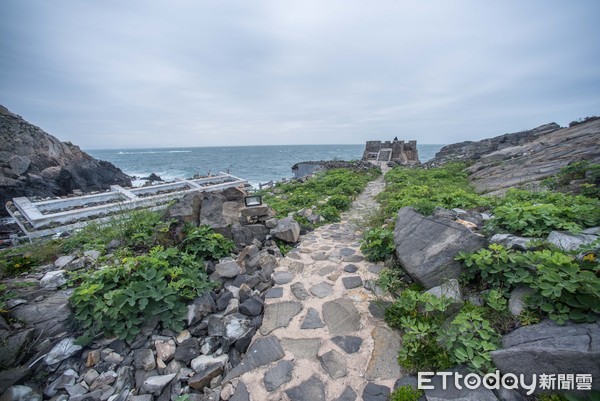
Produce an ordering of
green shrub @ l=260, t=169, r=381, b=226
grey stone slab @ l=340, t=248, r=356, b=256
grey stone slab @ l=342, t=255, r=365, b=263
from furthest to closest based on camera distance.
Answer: green shrub @ l=260, t=169, r=381, b=226, grey stone slab @ l=340, t=248, r=356, b=256, grey stone slab @ l=342, t=255, r=365, b=263

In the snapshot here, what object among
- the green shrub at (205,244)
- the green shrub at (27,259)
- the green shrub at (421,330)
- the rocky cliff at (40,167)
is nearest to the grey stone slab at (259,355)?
the green shrub at (421,330)

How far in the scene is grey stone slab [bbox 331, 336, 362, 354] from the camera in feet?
9.43

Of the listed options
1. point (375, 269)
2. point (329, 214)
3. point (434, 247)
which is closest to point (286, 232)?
point (375, 269)

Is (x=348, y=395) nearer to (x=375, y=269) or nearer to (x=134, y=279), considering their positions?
(x=375, y=269)

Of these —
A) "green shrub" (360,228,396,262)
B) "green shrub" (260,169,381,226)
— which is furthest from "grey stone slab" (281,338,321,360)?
"green shrub" (260,169,381,226)

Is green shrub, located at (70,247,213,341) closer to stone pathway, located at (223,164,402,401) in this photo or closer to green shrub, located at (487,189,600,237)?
stone pathway, located at (223,164,402,401)

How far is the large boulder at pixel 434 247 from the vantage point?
3236 millimetres

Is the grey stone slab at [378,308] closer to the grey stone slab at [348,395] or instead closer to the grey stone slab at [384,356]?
the grey stone slab at [384,356]

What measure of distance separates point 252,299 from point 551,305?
351 centimetres

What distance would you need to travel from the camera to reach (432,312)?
9.34 feet

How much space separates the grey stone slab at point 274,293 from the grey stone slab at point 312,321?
24.0 inches

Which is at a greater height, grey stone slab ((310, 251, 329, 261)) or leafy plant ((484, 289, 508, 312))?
leafy plant ((484, 289, 508, 312))

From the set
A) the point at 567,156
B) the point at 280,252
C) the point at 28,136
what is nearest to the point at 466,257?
the point at 280,252

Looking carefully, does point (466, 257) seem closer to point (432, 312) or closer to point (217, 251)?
point (432, 312)
